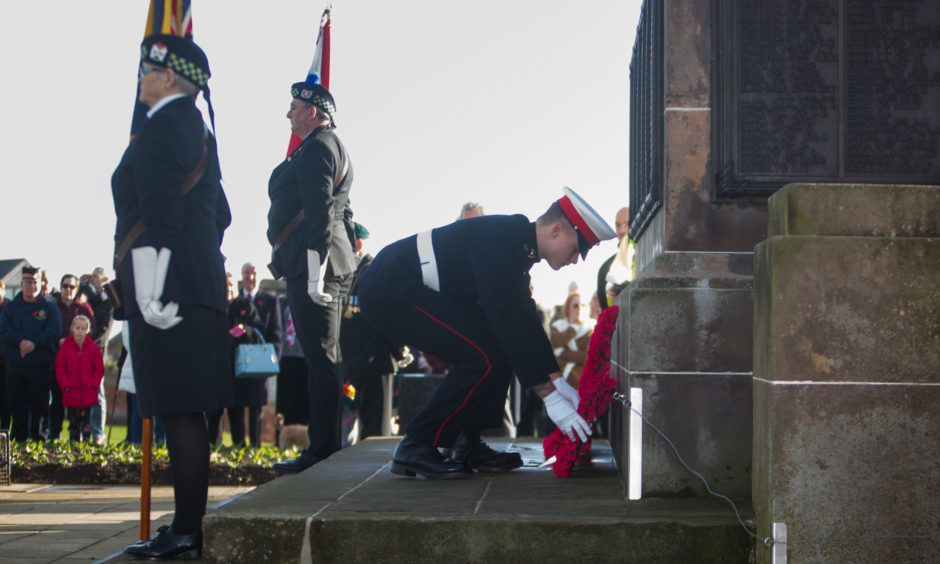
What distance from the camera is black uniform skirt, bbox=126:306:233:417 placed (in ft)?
12.3

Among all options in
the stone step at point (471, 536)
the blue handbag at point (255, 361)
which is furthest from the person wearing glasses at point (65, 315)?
the stone step at point (471, 536)

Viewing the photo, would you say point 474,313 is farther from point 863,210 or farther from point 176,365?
point 863,210

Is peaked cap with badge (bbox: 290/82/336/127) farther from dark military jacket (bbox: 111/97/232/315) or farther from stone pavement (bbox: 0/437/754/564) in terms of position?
stone pavement (bbox: 0/437/754/564)

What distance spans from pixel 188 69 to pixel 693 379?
2.27 metres

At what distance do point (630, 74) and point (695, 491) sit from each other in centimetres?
320

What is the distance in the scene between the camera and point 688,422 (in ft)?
13.3

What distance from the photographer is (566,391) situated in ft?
14.8

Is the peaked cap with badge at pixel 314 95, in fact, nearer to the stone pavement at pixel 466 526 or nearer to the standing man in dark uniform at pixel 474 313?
the standing man in dark uniform at pixel 474 313

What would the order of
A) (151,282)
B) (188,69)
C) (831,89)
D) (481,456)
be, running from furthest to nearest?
(481,456) → (831,89) → (188,69) → (151,282)

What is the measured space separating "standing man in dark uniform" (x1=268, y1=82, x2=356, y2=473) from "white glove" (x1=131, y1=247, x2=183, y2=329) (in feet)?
6.42

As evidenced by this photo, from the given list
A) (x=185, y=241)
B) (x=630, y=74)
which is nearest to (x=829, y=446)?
(x=185, y=241)

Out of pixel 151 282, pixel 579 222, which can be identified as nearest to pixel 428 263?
pixel 579 222

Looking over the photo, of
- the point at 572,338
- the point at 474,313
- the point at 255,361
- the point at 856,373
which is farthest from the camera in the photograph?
the point at 572,338

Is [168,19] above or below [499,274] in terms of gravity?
above
